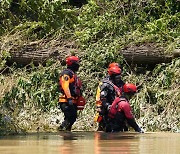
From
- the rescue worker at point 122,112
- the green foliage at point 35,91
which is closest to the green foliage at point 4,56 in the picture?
the green foliage at point 35,91

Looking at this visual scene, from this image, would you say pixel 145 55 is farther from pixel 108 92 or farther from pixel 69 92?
pixel 108 92

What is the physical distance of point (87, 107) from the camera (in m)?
16.3

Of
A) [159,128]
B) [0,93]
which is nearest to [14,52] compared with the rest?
[0,93]

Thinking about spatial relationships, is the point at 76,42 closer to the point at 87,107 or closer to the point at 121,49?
the point at 121,49

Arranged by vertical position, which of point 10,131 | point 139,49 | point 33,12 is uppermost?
point 33,12

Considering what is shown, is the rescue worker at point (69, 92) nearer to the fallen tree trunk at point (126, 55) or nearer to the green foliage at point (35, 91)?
the green foliage at point (35, 91)

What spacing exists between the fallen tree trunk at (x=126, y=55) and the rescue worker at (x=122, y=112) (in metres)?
4.30

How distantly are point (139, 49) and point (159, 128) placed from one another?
3.04m

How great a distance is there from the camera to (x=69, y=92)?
14.0 m

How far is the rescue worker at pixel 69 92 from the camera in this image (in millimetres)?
14000

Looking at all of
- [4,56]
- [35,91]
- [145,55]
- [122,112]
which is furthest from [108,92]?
[4,56]

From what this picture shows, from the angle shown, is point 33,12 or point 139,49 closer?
point 139,49

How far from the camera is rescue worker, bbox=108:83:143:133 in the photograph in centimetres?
1251

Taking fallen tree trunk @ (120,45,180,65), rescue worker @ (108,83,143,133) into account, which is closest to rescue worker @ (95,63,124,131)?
rescue worker @ (108,83,143,133)
